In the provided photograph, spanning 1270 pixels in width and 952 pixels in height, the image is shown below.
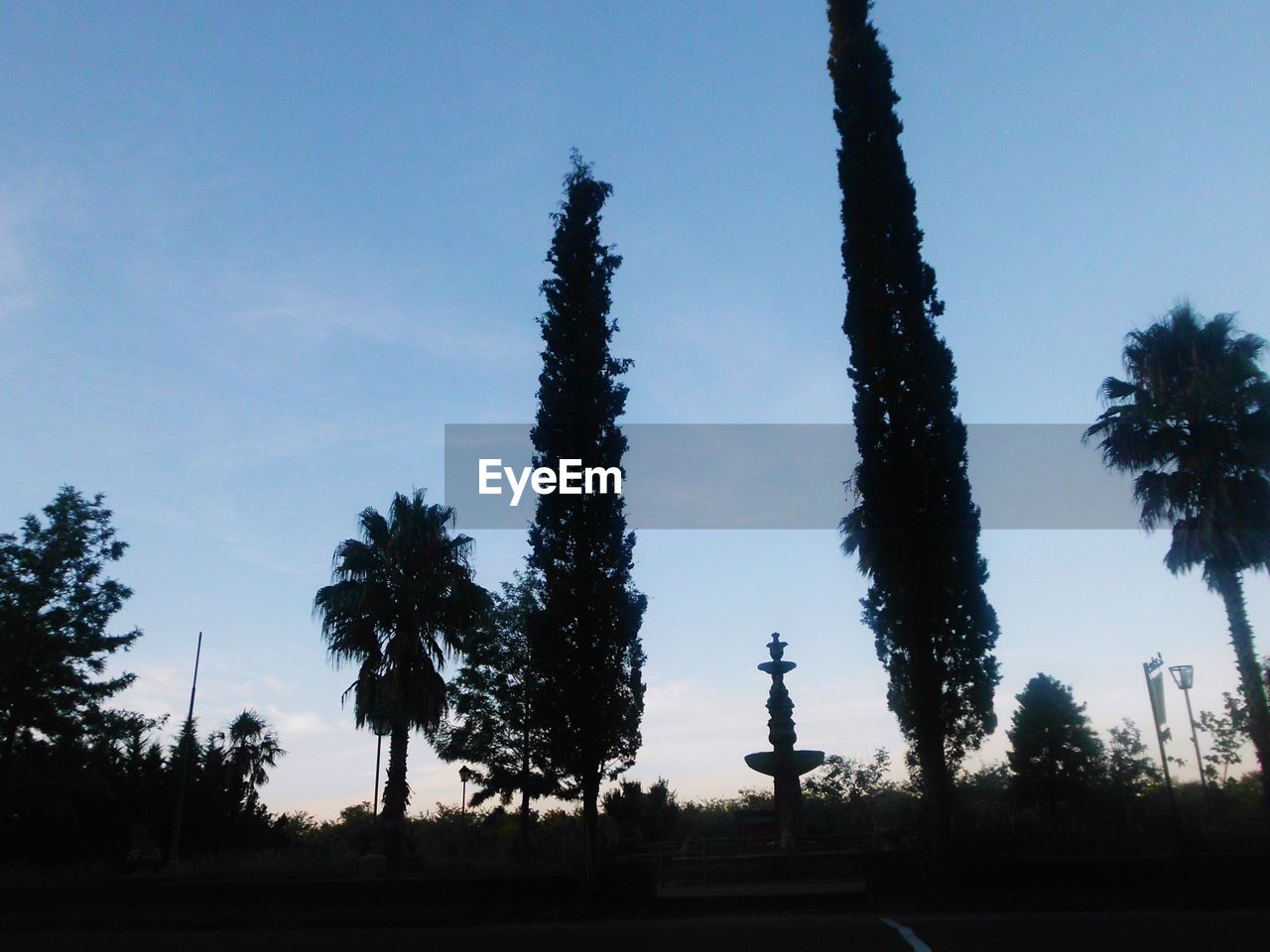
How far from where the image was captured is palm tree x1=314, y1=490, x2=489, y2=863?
24.1m

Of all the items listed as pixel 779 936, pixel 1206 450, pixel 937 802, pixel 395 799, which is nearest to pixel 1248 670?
pixel 1206 450

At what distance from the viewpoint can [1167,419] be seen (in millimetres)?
22141

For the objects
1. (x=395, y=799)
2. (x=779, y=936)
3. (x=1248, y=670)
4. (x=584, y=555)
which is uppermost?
(x=584, y=555)

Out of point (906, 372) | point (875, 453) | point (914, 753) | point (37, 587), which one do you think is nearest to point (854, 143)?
point (906, 372)

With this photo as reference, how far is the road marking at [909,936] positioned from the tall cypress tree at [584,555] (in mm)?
5694

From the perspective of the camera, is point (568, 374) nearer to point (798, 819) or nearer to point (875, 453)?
point (875, 453)

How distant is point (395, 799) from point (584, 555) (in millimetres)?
9049

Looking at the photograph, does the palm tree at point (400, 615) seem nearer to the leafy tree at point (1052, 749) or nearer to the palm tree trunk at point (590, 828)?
the palm tree trunk at point (590, 828)

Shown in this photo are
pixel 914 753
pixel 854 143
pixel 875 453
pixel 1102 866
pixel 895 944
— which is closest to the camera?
pixel 895 944

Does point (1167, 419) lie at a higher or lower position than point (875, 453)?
higher

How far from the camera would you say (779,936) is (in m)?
11.0

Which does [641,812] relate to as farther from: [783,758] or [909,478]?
[909,478]

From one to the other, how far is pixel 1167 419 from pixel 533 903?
17404 millimetres

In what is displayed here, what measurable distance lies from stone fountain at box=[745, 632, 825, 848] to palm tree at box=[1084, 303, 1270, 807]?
1055 centimetres
